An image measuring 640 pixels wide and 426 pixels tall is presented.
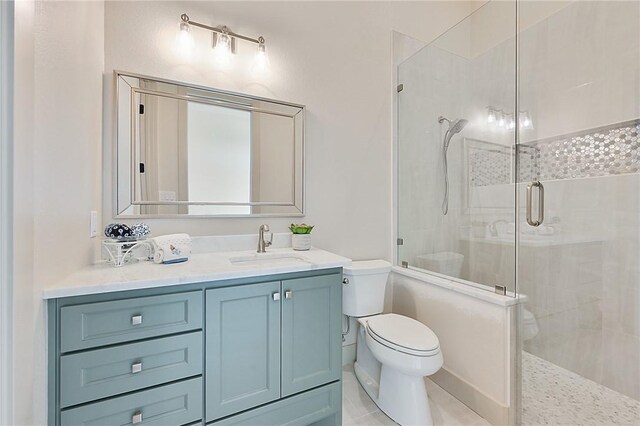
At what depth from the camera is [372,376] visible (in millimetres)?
1905

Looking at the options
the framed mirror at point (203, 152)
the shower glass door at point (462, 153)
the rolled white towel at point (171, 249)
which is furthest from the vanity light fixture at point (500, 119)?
the rolled white towel at point (171, 249)

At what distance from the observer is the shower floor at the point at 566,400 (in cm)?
146

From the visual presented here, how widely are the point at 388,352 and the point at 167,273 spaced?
3.81 feet

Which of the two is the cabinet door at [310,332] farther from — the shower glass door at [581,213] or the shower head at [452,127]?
the shower head at [452,127]

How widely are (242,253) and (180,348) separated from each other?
64 centimetres

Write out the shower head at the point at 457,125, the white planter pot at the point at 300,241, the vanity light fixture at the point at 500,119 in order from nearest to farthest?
the white planter pot at the point at 300,241
the vanity light fixture at the point at 500,119
the shower head at the point at 457,125

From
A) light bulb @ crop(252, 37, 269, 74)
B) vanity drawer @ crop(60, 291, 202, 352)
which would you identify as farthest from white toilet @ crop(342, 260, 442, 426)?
light bulb @ crop(252, 37, 269, 74)

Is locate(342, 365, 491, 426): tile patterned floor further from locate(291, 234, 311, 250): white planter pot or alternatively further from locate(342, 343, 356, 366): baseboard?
locate(291, 234, 311, 250): white planter pot

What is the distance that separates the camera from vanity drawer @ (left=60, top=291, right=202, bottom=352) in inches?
38.5

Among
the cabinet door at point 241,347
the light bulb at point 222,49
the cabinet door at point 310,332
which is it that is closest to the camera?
the cabinet door at point 241,347

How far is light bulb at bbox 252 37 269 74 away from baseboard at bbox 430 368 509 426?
2261 mm

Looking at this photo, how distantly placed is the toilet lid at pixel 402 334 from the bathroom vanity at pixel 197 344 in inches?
11.5

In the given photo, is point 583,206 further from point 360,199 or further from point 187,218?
point 187,218

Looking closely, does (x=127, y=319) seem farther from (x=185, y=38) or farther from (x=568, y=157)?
(x=568, y=157)
